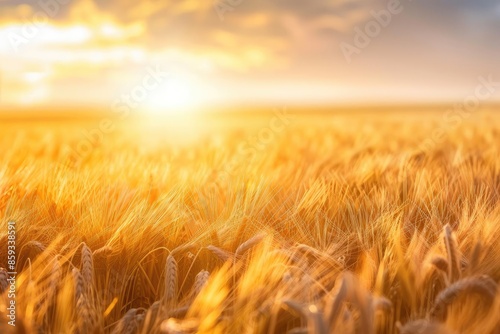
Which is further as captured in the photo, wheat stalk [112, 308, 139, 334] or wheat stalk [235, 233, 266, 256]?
wheat stalk [235, 233, 266, 256]

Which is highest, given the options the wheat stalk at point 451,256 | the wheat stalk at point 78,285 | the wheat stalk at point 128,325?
the wheat stalk at point 78,285

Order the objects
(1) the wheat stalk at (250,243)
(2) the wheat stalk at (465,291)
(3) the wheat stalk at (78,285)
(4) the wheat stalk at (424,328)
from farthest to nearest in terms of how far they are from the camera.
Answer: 1. (1) the wheat stalk at (250,243)
2. (3) the wheat stalk at (78,285)
3. (2) the wheat stalk at (465,291)
4. (4) the wheat stalk at (424,328)

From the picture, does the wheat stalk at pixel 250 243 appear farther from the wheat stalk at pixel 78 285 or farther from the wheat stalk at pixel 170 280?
the wheat stalk at pixel 78 285

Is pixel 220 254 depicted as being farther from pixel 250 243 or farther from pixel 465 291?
pixel 465 291

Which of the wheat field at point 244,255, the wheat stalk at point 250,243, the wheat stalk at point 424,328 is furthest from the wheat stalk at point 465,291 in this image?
the wheat stalk at point 250,243

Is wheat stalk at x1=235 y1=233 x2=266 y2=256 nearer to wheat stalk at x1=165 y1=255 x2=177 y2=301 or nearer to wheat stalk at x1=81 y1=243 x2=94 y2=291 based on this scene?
wheat stalk at x1=165 y1=255 x2=177 y2=301

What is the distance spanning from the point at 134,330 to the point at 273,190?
758 millimetres

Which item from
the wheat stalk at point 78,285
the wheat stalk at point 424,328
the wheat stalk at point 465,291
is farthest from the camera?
the wheat stalk at point 78,285

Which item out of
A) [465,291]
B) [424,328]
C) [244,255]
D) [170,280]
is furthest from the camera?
[244,255]

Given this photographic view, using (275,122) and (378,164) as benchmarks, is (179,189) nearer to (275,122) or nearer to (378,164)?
(378,164)

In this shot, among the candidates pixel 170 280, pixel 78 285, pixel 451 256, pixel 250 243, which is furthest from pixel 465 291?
pixel 78 285

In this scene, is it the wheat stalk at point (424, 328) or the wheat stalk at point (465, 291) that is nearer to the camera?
the wheat stalk at point (424, 328)

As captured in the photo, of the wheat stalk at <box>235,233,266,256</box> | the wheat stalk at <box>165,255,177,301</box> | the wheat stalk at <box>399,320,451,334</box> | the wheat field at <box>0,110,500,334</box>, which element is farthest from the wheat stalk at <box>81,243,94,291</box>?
the wheat stalk at <box>399,320,451,334</box>

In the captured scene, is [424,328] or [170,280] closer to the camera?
[424,328]
